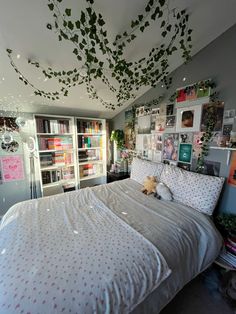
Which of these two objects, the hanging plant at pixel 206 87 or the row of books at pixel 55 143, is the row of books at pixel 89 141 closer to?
the row of books at pixel 55 143

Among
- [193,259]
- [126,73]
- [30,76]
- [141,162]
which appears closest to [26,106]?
[30,76]

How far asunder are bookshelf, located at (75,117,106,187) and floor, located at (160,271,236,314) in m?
2.20

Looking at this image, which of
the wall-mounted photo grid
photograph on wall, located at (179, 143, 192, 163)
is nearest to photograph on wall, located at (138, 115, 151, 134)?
the wall-mounted photo grid

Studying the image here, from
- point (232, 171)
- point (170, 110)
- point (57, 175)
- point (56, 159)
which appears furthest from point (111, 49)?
point (57, 175)

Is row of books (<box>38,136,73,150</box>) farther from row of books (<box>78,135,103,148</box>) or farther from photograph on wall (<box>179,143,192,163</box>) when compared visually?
photograph on wall (<box>179,143,192,163</box>)

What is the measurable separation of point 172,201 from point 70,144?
1987 millimetres

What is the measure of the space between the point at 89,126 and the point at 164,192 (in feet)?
6.26

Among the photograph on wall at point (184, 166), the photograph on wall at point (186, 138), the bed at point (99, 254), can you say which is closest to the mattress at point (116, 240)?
the bed at point (99, 254)

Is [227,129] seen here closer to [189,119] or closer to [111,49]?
[189,119]

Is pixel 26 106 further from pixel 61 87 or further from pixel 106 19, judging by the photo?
pixel 106 19

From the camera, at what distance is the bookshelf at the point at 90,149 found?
2871mm

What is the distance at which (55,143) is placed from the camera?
2643 mm

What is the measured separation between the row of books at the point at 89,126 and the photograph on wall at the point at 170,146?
1.43m

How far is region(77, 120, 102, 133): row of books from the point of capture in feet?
9.30
